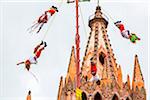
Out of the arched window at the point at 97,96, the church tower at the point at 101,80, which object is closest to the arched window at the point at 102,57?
the church tower at the point at 101,80

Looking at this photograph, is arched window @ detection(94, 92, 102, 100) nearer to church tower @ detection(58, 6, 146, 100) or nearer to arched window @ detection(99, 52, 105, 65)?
church tower @ detection(58, 6, 146, 100)

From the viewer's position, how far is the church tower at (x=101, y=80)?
131 ft

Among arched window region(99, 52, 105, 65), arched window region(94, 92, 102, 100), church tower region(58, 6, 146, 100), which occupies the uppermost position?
arched window region(99, 52, 105, 65)

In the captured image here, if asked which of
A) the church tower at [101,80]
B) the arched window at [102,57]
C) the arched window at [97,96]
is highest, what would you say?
the arched window at [102,57]

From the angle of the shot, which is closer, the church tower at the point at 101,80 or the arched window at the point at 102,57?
the church tower at the point at 101,80

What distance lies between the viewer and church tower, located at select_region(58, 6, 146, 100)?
39.9 metres

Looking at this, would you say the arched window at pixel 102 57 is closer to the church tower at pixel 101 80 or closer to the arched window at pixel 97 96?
the church tower at pixel 101 80

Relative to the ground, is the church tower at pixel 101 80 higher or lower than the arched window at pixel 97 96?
higher

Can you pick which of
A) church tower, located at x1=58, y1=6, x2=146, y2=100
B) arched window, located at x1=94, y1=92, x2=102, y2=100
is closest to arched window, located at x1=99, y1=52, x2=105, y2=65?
church tower, located at x1=58, y1=6, x2=146, y2=100

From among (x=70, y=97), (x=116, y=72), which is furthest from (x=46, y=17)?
(x=116, y=72)

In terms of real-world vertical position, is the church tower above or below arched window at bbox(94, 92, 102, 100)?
above

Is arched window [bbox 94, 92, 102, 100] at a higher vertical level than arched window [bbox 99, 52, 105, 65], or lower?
lower

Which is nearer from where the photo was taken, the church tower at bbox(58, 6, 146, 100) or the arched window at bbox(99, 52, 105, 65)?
the church tower at bbox(58, 6, 146, 100)

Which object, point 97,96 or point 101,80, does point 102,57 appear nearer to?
point 101,80
